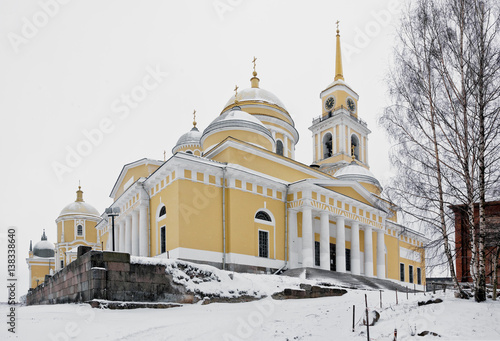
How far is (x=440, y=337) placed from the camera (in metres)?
8.67

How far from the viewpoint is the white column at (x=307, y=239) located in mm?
26250

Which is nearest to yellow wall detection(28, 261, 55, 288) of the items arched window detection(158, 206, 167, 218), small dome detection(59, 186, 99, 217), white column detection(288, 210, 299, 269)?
small dome detection(59, 186, 99, 217)

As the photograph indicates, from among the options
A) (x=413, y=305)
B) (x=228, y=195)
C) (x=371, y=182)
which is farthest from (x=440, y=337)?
(x=371, y=182)

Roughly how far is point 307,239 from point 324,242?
1.60m

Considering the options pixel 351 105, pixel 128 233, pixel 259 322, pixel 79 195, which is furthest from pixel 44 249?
pixel 259 322

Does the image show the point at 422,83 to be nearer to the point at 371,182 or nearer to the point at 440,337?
the point at 440,337

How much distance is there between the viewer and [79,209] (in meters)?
56.9

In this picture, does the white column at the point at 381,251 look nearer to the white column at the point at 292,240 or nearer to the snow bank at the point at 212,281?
the white column at the point at 292,240

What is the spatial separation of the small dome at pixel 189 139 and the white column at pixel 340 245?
20520 millimetres

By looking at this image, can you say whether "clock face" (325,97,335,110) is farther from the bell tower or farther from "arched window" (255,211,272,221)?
"arched window" (255,211,272,221)

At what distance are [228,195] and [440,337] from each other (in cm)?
1702

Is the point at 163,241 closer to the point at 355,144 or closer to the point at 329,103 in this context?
the point at 355,144

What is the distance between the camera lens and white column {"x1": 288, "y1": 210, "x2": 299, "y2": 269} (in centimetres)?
2692

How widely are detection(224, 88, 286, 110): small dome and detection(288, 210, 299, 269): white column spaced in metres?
14.2
